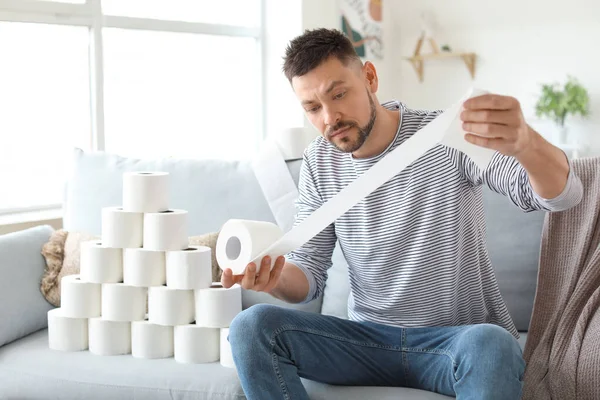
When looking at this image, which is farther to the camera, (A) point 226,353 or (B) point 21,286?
(B) point 21,286

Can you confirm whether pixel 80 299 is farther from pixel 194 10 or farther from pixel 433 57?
pixel 433 57

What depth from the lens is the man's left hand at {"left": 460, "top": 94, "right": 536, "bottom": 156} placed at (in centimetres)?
144

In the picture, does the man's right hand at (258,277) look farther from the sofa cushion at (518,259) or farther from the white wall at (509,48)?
the white wall at (509,48)

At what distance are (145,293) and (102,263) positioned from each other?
0.15m

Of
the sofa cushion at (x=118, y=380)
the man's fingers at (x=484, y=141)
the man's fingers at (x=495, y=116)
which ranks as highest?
the man's fingers at (x=495, y=116)

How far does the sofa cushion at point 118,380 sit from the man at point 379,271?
96mm

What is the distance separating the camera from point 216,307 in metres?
2.20

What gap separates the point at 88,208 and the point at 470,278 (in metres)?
1.31

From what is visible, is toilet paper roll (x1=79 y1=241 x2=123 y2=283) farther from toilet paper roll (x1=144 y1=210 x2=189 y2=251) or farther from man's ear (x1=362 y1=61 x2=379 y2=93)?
man's ear (x1=362 y1=61 x2=379 y2=93)

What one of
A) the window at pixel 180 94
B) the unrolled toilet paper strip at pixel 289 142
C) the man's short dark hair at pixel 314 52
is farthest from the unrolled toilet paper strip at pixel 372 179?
the window at pixel 180 94

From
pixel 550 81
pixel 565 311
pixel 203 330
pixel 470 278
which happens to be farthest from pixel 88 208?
pixel 550 81

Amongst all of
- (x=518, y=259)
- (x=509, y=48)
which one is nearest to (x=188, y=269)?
(x=518, y=259)

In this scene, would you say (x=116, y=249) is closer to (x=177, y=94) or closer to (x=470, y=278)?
(x=470, y=278)

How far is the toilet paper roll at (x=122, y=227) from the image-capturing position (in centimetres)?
227
